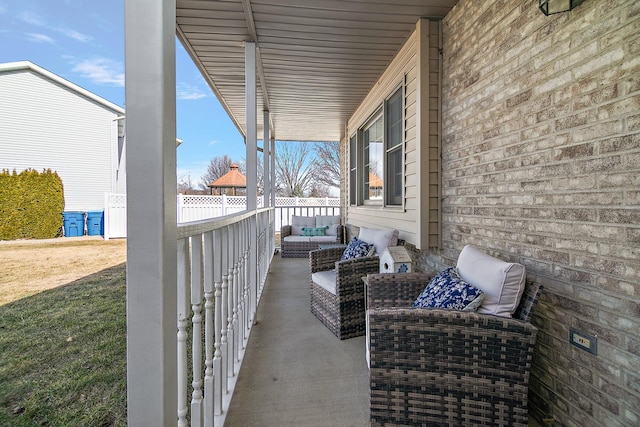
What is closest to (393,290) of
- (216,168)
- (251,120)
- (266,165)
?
(251,120)

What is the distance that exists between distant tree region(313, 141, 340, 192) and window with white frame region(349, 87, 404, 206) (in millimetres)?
13625

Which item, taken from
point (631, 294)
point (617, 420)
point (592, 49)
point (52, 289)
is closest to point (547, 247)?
point (631, 294)

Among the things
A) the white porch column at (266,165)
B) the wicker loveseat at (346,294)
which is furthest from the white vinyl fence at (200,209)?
the wicker loveseat at (346,294)

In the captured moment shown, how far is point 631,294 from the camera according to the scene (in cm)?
129

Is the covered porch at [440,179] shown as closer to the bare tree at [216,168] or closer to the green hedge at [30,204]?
the green hedge at [30,204]

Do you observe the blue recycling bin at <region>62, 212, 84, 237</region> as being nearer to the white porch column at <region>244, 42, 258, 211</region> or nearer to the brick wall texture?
the white porch column at <region>244, 42, 258, 211</region>

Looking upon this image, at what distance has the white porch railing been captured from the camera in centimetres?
111

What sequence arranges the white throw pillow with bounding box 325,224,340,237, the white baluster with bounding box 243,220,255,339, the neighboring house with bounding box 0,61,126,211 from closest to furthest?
the white baluster with bounding box 243,220,255,339 → the white throw pillow with bounding box 325,224,340,237 → the neighboring house with bounding box 0,61,126,211

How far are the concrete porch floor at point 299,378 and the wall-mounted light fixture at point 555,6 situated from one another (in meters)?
2.19

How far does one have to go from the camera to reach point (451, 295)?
5.78 feet

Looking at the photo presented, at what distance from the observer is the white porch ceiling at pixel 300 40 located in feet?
8.87

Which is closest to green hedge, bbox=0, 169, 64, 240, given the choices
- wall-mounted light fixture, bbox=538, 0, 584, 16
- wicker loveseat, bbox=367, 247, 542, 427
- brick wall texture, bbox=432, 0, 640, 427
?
wicker loveseat, bbox=367, 247, 542, 427

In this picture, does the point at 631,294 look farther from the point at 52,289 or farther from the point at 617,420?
the point at 52,289

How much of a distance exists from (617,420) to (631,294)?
0.55 metres
